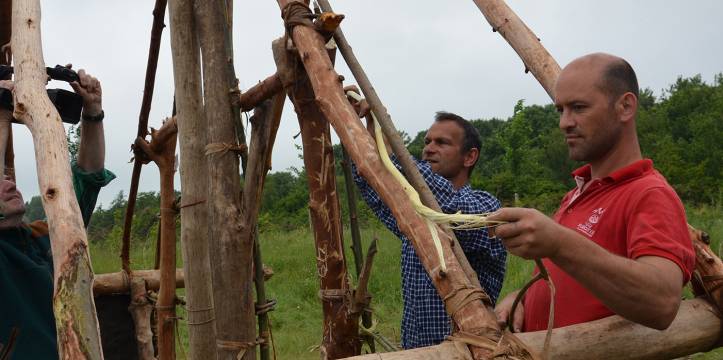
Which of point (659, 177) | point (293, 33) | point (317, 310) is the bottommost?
point (317, 310)

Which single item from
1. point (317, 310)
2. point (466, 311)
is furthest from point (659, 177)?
point (317, 310)

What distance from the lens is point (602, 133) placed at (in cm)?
157

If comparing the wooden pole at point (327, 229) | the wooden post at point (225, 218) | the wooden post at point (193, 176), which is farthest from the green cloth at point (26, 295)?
the wooden pole at point (327, 229)

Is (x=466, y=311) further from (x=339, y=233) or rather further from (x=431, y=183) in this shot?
(x=431, y=183)

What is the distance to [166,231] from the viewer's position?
8.02 ft

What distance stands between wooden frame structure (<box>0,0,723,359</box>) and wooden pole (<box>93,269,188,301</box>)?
0.47 m

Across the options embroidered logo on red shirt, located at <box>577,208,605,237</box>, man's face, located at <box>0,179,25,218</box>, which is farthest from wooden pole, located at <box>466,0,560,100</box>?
man's face, located at <box>0,179,25,218</box>

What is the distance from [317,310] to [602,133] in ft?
16.3

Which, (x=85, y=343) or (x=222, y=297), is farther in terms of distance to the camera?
(x=222, y=297)

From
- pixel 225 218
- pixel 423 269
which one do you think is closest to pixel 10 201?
pixel 225 218

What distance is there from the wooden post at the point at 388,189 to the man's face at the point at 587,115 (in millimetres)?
402

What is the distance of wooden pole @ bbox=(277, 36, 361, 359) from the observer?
200 cm

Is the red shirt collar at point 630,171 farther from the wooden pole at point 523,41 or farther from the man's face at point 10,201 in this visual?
the man's face at point 10,201

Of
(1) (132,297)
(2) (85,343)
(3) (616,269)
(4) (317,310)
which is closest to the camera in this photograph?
(3) (616,269)
